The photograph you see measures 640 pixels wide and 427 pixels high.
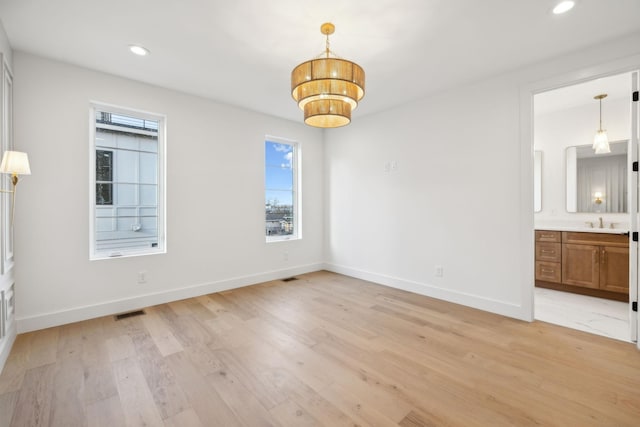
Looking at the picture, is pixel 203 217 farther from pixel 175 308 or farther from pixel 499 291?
pixel 499 291

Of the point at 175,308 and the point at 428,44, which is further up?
the point at 428,44

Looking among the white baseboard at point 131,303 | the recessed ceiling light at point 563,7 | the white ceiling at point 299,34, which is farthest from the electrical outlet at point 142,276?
the recessed ceiling light at point 563,7

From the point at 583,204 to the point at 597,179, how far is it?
41cm

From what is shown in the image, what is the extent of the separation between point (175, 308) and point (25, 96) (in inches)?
105

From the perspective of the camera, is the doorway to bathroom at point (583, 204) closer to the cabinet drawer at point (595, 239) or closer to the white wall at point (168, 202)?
the cabinet drawer at point (595, 239)

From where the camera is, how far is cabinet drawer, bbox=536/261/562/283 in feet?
13.8

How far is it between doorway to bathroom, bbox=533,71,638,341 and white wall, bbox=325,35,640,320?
83 cm

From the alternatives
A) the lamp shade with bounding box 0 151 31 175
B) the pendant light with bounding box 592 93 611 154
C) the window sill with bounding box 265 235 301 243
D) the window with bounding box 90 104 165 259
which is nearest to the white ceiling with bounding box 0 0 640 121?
the window with bounding box 90 104 165 259

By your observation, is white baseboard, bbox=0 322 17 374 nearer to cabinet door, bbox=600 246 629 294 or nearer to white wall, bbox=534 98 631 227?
cabinet door, bbox=600 246 629 294

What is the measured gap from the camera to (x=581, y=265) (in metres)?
3.99

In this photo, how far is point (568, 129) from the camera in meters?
4.49

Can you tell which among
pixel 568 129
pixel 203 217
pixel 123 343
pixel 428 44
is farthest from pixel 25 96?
pixel 568 129

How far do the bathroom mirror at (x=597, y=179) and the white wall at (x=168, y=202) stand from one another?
422 cm

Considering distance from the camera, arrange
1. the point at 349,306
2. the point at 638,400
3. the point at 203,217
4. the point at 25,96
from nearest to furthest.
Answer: the point at 638,400 < the point at 25,96 < the point at 349,306 < the point at 203,217
